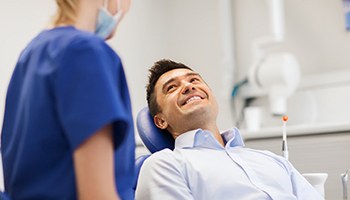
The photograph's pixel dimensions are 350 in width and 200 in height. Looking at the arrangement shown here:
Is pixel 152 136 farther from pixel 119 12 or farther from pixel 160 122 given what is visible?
pixel 119 12

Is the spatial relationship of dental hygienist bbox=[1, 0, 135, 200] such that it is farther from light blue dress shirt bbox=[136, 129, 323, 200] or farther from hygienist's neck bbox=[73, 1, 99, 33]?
light blue dress shirt bbox=[136, 129, 323, 200]

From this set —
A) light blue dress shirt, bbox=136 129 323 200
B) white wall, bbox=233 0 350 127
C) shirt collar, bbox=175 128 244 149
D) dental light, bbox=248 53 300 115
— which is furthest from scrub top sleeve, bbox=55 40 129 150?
white wall, bbox=233 0 350 127

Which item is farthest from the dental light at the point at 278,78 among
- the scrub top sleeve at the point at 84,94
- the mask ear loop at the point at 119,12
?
the scrub top sleeve at the point at 84,94

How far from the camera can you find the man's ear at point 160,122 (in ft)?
6.59

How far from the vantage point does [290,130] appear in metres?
2.38

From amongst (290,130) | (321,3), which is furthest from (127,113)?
(321,3)

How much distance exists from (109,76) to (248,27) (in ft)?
8.11

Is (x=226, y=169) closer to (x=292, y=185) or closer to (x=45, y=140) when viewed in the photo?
(x=292, y=185)

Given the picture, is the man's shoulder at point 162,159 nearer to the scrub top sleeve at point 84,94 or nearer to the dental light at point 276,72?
the scrub top sleeve at point 84,94

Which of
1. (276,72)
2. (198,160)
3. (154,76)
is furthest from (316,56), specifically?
(198,160)

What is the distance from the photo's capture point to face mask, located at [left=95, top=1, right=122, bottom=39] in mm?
→ 1032

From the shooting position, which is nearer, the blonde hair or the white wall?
the blonde hair

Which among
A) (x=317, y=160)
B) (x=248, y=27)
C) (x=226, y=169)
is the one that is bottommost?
(x=317, y=160)

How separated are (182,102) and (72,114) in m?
1.06
